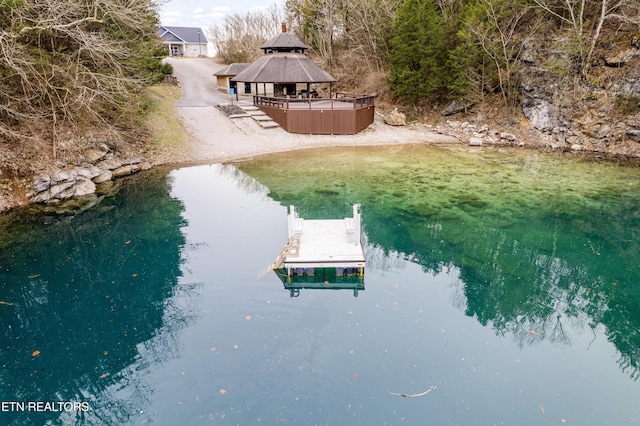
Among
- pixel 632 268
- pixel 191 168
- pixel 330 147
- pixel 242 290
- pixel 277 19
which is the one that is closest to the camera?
pixel 242 290

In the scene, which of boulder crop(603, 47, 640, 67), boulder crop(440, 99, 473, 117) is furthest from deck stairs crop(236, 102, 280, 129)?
boulder crop(603, 47, 640, 67)

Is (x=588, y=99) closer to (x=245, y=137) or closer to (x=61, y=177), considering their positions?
(x=245, y=137)

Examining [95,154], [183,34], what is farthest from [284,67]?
[183,34]

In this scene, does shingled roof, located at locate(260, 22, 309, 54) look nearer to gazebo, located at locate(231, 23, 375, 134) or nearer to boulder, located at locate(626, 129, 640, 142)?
gazebo, located at locate(231, 23, 375, 134)

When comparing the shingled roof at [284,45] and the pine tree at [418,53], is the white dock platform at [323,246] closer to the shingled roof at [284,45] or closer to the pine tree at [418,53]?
the pine tree at [418,53]

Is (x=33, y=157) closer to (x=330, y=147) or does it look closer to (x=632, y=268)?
(x=330, y=147)

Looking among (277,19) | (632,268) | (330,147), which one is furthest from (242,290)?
(277,19)
